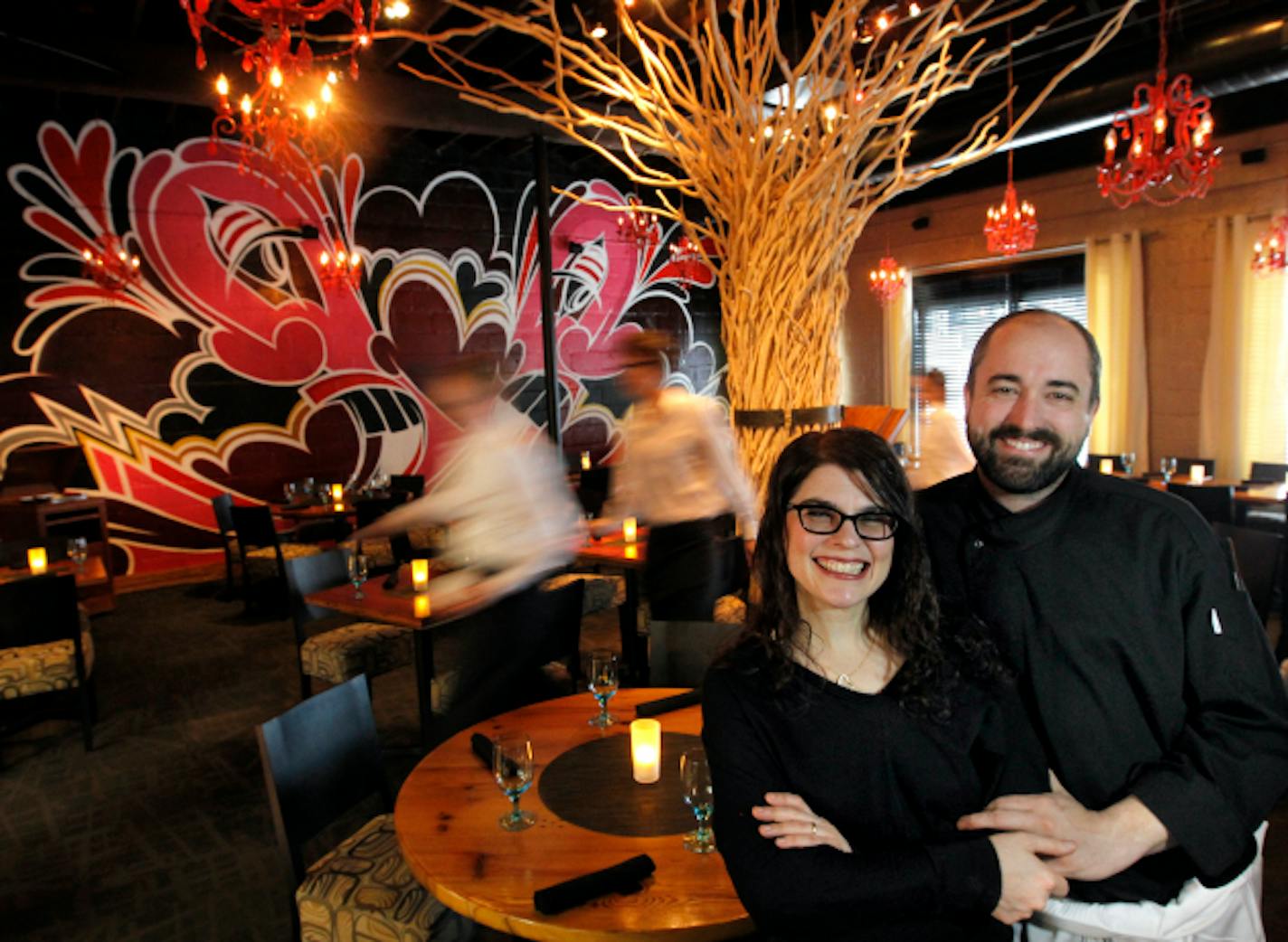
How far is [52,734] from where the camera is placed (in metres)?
4.38

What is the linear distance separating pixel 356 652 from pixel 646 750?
260cm

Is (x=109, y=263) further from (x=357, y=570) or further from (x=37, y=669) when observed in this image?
(x=357, y=570)

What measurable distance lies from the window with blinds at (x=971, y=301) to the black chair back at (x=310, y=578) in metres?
6.66

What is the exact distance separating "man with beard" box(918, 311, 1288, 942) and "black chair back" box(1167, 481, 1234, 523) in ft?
16.2

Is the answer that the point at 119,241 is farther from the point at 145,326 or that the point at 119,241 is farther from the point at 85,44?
the point at 85,44

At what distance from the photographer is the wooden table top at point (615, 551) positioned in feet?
14.9

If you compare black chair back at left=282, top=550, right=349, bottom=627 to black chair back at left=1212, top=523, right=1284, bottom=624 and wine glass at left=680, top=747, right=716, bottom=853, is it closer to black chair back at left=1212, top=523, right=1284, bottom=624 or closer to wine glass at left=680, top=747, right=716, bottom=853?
wine glass at left=680, top=747, right=716, bottom=853

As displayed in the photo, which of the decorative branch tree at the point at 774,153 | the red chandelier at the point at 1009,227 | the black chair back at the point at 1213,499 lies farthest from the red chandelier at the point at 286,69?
the black chair back at the point at 1213,499

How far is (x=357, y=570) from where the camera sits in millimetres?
4047

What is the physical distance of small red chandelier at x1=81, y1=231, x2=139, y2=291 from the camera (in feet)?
21.7

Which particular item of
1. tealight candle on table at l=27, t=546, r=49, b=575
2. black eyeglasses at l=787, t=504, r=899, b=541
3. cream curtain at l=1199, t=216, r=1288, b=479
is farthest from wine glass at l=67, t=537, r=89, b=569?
cream curtain at l=1199, t=216, r=1288, b=479

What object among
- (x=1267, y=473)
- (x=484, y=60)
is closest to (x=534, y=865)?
(x=484, y=60)

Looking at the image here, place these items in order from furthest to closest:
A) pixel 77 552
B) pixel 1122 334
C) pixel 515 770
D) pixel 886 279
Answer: pixel 886 279 < pixel 1122 334 < pixel 77 552 < pixel 515 770

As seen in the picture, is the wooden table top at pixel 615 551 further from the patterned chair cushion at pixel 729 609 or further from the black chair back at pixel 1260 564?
the black chair back at pixel 1260 564
